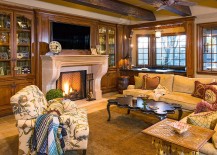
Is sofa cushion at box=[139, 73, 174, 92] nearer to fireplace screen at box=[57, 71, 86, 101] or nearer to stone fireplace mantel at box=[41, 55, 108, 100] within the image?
stone fireplace mantel at box=[41, 55, 108, 100]

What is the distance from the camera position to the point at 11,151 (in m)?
2.94

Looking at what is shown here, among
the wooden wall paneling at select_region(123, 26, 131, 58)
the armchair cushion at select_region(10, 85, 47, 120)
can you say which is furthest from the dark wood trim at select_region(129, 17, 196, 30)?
the armchair cushion at select_region(10, 85, 47, 120)

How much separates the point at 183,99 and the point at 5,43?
165 inches

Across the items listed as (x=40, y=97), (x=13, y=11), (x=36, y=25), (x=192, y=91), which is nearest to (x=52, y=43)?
(x=36, y=25)

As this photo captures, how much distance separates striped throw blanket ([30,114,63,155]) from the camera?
2414mm

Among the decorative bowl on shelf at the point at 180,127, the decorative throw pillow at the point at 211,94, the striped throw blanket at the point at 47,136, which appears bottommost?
the striped throw blanket at the point at 47,136

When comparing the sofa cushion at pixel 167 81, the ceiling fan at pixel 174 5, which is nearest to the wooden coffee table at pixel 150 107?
the sofa cushion at pixel 167 81

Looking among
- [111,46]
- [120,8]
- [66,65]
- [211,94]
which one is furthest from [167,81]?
[111,46]

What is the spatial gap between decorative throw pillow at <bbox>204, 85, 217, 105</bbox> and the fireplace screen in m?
3.61

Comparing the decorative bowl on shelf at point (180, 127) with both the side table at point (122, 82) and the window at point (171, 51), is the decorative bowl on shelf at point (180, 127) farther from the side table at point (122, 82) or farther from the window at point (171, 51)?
the window at point (171, 51)

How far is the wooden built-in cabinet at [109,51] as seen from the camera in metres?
6.88

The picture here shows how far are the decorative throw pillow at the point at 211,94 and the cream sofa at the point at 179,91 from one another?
239 millimetres

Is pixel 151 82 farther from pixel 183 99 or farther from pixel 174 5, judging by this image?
pixel 174 5

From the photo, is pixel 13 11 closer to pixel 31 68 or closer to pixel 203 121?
pixel 31 68
